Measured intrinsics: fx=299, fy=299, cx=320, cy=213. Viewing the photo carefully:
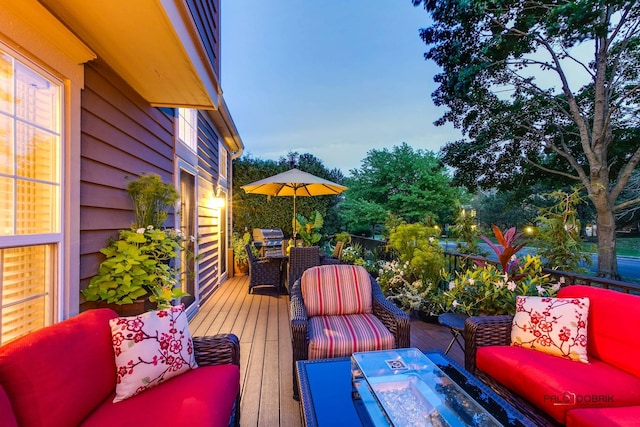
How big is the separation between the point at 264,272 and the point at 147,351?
3.82 meters

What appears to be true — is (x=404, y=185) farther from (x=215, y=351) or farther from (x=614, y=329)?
(x=215, y=351)

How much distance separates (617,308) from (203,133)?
5.68m

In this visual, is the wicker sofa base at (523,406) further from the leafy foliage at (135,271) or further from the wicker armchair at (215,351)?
the leafy foliage at (135,271)

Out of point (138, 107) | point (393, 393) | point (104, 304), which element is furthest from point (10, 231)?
point (393, 393)

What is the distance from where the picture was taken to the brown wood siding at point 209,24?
10.6 feet

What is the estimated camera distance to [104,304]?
87.0 inches

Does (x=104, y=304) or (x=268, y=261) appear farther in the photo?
(x=268, y=261)

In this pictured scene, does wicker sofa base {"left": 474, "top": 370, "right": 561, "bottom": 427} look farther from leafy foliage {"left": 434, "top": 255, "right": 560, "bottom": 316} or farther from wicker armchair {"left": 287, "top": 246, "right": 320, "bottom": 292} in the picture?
wicker armchair {"left": 287, "top": 246, "right": 320, "bottom": 292}

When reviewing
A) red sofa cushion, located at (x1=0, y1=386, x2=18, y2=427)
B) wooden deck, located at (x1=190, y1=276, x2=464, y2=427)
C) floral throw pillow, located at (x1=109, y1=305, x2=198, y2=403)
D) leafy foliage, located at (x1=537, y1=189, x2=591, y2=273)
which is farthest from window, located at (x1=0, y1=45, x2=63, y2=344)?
leafy foliage, located at (x1=537, y1=189, x2=591, y2=273)

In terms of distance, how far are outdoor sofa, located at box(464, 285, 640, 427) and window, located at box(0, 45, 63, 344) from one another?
9.26 ft

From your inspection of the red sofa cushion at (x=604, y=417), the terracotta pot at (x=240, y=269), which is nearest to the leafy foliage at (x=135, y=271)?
the red sofa cushion at (x=604, y=417)

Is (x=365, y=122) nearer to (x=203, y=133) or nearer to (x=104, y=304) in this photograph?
(x=203, y=133)

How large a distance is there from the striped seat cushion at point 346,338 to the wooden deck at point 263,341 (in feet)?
1.52

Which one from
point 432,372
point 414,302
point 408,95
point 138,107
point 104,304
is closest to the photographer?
point 432,372
